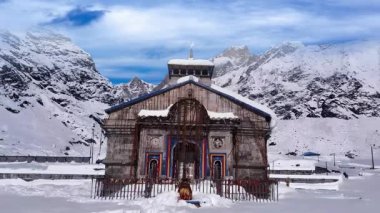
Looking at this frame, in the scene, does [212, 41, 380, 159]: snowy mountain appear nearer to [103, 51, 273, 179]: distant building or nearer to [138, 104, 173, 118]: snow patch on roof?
[103, 51, 273, 179]: distant building

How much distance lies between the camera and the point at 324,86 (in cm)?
16588

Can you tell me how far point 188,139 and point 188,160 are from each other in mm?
2032

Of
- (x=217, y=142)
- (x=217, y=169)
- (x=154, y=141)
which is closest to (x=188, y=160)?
(x=217, y=169)

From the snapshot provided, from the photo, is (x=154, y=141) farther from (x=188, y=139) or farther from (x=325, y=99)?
(x=325, y=99)

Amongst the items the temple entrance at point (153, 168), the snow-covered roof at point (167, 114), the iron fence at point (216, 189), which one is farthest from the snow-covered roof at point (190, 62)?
the iron fence at point (216, 189)

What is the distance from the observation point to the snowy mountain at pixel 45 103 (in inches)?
3731

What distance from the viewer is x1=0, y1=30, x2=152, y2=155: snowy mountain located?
94.8 metres

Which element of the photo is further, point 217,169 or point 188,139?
point 188,139

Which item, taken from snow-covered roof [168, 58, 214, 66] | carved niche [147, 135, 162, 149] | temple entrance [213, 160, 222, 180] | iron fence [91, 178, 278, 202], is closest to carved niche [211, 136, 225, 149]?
temple entrance [213, 160, 222, 180]

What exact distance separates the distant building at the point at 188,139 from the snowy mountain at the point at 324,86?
12082 cm

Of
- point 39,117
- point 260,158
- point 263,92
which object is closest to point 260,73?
point 263,92

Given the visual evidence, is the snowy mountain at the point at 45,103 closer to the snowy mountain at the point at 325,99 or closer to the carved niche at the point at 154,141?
the carved niche at the point at 154,141

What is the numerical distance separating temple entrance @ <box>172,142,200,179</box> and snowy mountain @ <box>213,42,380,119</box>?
122m

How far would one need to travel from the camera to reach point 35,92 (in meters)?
137
